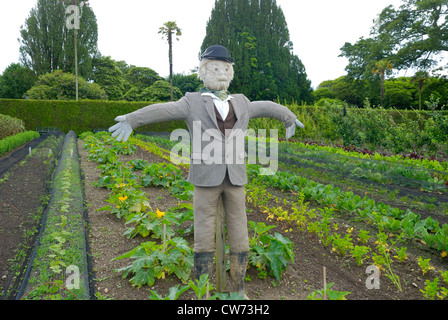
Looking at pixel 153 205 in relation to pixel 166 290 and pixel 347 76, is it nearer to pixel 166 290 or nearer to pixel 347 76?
pixel 166 290

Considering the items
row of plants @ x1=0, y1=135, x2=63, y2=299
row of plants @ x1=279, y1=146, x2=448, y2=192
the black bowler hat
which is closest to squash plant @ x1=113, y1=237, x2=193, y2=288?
row of plants @ x1=0, y1=135, x2=63, y2=299


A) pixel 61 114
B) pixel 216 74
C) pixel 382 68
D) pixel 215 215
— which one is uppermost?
pixel 382 68

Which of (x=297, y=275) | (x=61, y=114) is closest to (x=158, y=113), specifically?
(x=297, y=275)

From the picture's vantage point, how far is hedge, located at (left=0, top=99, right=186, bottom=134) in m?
17.7

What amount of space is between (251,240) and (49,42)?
30.1 m

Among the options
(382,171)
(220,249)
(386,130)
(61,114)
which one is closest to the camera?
(220,249)

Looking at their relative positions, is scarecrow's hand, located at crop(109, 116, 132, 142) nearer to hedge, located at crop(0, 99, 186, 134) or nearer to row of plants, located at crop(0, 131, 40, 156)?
row of plants, located at crop(0, 131, 40, 156)

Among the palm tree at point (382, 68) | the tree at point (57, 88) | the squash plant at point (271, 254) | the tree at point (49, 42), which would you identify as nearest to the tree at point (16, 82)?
the tree at point (49, 42)

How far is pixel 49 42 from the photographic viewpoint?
1081 inches

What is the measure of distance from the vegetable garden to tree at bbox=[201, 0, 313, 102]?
2255cm

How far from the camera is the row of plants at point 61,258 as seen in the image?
241 centimetres

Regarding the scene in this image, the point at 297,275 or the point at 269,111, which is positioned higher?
the point at 269,111

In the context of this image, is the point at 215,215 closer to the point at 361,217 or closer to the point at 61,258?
the point at 61,258
